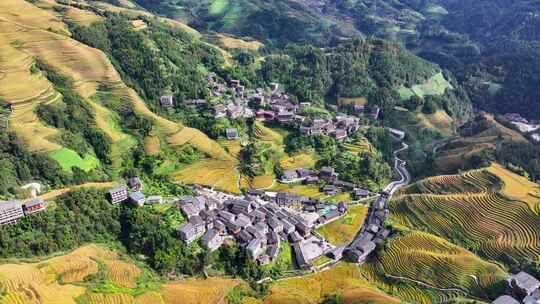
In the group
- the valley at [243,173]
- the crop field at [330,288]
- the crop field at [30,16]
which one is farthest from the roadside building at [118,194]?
the crop field at [30,16]

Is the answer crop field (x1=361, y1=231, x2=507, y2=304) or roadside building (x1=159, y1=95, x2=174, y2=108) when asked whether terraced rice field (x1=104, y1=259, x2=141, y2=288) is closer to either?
crop field (x1=361, y1=231, x2=507, y2=304)

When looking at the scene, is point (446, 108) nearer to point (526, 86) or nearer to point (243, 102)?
point (526, 86)

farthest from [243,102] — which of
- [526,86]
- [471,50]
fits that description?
[471,50]

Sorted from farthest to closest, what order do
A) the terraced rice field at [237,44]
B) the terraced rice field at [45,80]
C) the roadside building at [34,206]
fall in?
the terraced rice field at [237,44] → the terraced rice field at [45,80] → the roadside building at [34,206]

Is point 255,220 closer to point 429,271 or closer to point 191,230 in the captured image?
point 191,230

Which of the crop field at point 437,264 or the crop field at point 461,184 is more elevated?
the crop field at point 461,184

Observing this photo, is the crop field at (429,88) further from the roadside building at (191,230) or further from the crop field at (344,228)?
the roadside building at (191,230)

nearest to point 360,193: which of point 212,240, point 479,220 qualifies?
point 479,220
